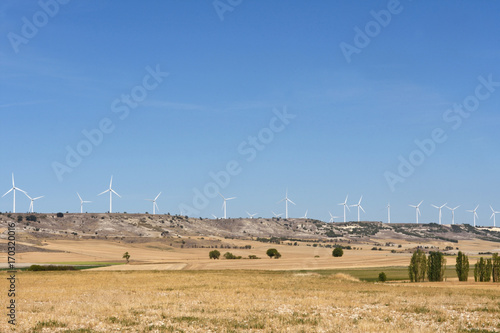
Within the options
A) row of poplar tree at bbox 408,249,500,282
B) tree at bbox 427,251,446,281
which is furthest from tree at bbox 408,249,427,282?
tree at bbox 427,251,446,281

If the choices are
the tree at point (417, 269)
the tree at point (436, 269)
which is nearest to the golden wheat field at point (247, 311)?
the tree at point (417, 269)

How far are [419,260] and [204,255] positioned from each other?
95.2 m

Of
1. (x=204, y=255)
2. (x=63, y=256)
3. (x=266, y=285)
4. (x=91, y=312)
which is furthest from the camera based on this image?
(x=204, y=255)

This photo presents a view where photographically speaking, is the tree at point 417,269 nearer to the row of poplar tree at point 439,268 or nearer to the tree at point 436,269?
the row of poplar tree at point 439,268

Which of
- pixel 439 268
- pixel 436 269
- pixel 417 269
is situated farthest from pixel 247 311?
pixel 439 268

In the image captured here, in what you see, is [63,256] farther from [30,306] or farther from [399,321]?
[399,321]

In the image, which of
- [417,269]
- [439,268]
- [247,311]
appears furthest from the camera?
[439,268]

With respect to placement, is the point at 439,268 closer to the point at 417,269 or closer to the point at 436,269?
the point at 436,269

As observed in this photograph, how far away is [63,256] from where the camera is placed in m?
152

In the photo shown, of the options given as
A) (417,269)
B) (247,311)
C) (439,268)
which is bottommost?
(417,269)

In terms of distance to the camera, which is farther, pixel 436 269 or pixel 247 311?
pixel 436 269

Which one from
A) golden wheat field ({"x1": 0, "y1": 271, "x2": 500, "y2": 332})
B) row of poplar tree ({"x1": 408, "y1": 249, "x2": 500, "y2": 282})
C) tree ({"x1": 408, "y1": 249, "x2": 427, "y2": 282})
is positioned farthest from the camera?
tree ({"x1": 408, "y1": 249, "x2": 427, "y2": 282})

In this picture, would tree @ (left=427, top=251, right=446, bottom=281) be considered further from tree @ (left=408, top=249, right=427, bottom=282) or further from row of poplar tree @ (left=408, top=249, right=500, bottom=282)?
tree @ (left=408, top=249, right=427, bottom=282)

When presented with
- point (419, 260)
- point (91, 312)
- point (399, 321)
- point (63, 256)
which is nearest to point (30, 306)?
point (91, 312)
